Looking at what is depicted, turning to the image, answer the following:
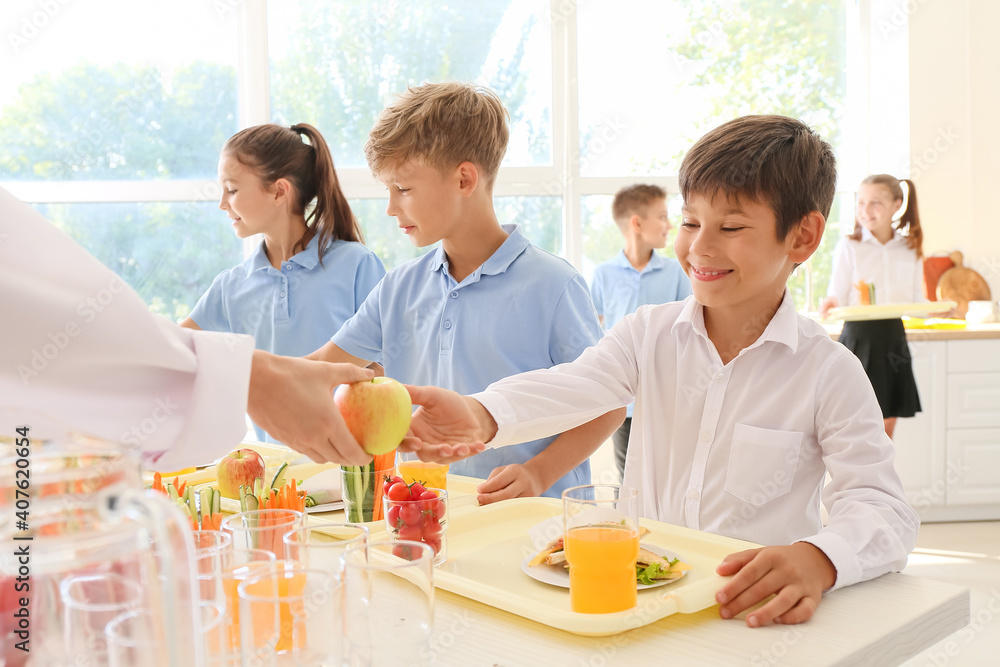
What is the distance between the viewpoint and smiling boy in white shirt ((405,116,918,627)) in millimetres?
1245

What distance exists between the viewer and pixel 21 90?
3541mm

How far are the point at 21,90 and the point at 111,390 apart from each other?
11.6ft

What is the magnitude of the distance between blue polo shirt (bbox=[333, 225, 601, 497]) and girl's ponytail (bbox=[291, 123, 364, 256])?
0.59 metres

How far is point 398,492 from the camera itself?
40.2 inches

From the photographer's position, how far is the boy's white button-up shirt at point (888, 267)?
13.4 feet


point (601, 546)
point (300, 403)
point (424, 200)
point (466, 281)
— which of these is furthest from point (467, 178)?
point (601, 546)

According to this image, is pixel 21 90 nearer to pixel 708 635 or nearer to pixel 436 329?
pixel 436 329

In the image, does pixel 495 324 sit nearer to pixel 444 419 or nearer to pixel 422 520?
pixel 444 419

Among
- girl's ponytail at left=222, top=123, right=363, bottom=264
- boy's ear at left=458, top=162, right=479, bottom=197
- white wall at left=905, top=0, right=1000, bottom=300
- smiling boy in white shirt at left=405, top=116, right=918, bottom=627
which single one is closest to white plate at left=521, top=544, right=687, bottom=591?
smiling boy in white shirt at left=405, top=116, right=918, bottom=627

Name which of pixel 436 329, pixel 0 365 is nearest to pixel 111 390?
pixel 0 365

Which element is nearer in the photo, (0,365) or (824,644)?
(0,365)

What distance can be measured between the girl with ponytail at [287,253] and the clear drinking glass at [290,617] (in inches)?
64.5

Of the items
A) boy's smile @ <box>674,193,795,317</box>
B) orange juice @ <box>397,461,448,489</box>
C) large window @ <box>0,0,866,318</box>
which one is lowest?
orange juice @ <box>397,461,448,489</box>

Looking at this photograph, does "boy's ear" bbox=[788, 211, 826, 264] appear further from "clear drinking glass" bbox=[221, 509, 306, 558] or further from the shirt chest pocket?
"clear drinking glass" bbox=[221, 509, 306, 558]
